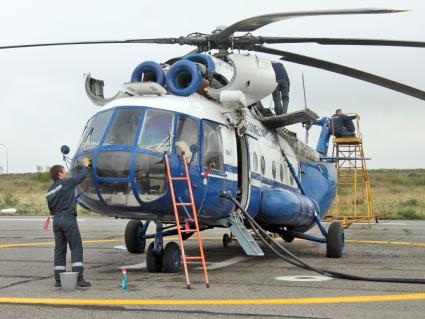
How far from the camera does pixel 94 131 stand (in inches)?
450

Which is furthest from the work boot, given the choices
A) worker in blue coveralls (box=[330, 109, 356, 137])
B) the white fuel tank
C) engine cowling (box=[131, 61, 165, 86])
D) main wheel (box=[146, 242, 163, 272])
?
worker in blue coveralls (box=[330, 109, 356, 137])

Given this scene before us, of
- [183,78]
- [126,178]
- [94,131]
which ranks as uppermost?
[183,78]

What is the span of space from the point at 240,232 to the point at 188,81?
292cm

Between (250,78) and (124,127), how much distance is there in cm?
289

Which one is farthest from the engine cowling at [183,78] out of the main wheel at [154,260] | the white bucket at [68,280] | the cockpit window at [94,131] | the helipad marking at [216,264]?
the white bucket at [68,280]

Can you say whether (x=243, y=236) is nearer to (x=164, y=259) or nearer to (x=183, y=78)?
(x=164, y=259)

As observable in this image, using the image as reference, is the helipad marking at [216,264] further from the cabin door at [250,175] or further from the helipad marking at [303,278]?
the helipad marking at [303,278]

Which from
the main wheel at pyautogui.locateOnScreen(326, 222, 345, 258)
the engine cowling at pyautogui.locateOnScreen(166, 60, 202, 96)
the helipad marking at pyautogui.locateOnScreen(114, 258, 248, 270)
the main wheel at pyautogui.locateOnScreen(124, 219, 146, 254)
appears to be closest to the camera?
the engine cowling at pyautogui.locateOnScreen(166, 60, 202, 96)

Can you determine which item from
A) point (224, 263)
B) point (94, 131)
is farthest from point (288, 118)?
point (94, 131)

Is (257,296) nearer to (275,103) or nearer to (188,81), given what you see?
(188,81)

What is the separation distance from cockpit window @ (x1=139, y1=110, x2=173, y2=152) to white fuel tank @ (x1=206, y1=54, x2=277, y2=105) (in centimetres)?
152

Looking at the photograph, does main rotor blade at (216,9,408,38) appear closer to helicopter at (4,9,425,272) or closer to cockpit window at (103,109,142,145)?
helicopter at (4,9,425,272)

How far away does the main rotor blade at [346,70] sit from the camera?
1200 centimetres

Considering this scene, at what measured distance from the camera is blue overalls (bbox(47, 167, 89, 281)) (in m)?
10.3
